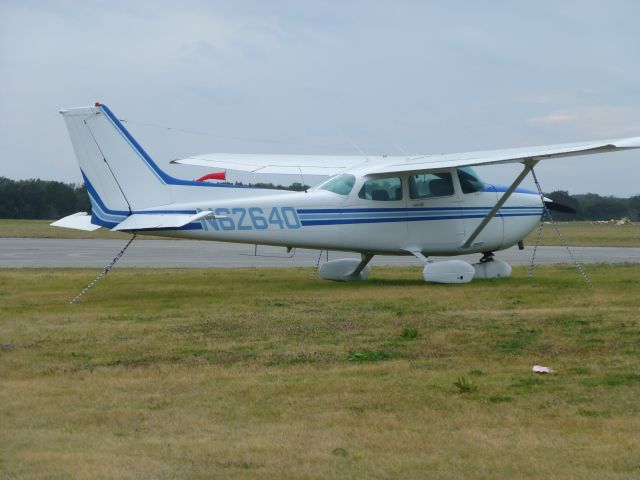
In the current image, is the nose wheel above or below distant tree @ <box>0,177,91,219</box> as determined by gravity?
below

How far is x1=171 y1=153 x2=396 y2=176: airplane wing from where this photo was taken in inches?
762

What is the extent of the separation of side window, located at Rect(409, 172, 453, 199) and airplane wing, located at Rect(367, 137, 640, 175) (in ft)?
0.96

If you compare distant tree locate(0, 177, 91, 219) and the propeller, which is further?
distant tree locate(0, 177, 91, 219)

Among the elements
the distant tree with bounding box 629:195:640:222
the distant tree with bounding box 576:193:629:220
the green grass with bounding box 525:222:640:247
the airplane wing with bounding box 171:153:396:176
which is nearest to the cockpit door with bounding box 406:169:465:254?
the airplane wing with bounding box 171:153:396:176

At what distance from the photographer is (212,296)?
48.2 ft

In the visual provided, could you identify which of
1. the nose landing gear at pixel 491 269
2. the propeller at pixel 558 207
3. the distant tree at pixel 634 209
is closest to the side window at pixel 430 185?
the nose landing gear at pixel 491 269

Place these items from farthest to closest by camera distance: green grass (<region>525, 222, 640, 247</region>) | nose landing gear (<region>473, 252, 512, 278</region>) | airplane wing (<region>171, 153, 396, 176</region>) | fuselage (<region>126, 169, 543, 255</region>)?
green grass (<region>525, 222, 640, 247</region>) < airplane wing (<region>171, 153, 396, 176</region>) < nose landing gear (<region>473, 252, 512, 278</region>) < fuselage (<region>126, 169, 543, 255</region>)

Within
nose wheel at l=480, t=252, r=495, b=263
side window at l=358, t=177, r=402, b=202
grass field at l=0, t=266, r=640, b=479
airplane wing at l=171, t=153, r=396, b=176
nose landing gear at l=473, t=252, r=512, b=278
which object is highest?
airplane wing at l=171, t=153, r=396, b=176

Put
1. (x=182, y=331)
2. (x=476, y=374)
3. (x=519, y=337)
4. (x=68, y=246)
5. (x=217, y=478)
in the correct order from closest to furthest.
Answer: (x=217, y=478)
(x=476, y=374)
(x=519, y=337)
(x=182, y=331)
(x=68, y=246)

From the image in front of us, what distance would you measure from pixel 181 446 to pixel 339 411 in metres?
1.39

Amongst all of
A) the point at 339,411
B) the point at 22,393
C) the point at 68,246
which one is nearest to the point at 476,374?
the point at 339,411

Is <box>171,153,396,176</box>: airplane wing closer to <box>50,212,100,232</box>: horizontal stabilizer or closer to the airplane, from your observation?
the airplane

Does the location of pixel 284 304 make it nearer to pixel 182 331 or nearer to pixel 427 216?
pixel 182 331

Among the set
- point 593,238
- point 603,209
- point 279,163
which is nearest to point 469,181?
point 279,163
